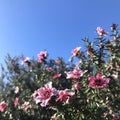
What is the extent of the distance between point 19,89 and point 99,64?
124 inches

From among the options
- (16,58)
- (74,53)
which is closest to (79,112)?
(74,53)

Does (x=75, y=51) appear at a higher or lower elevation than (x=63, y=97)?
higher

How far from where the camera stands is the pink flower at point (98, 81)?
625cm

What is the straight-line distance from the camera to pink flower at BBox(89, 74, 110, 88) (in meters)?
6.25

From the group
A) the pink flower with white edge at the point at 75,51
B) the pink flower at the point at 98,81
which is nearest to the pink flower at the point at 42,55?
the pink flower with white edge at the point at 75,51

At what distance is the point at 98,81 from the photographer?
6.28 m

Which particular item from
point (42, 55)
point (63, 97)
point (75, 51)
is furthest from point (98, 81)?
point (42, 55)

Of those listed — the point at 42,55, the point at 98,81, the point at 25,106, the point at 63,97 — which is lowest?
the point at 63,97

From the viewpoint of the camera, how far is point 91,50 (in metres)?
8.28

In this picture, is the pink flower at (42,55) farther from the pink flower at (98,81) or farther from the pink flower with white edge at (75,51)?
the pink flower at (98,81)

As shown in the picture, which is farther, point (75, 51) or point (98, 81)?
point (75, 51)

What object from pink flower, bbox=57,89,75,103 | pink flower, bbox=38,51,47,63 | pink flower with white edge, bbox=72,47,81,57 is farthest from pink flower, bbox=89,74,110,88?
pink flower, bbox=38,51,47,63

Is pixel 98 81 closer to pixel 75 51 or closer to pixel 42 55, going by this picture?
pixel 75 51

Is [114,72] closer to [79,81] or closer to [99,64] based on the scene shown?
[99,64]
